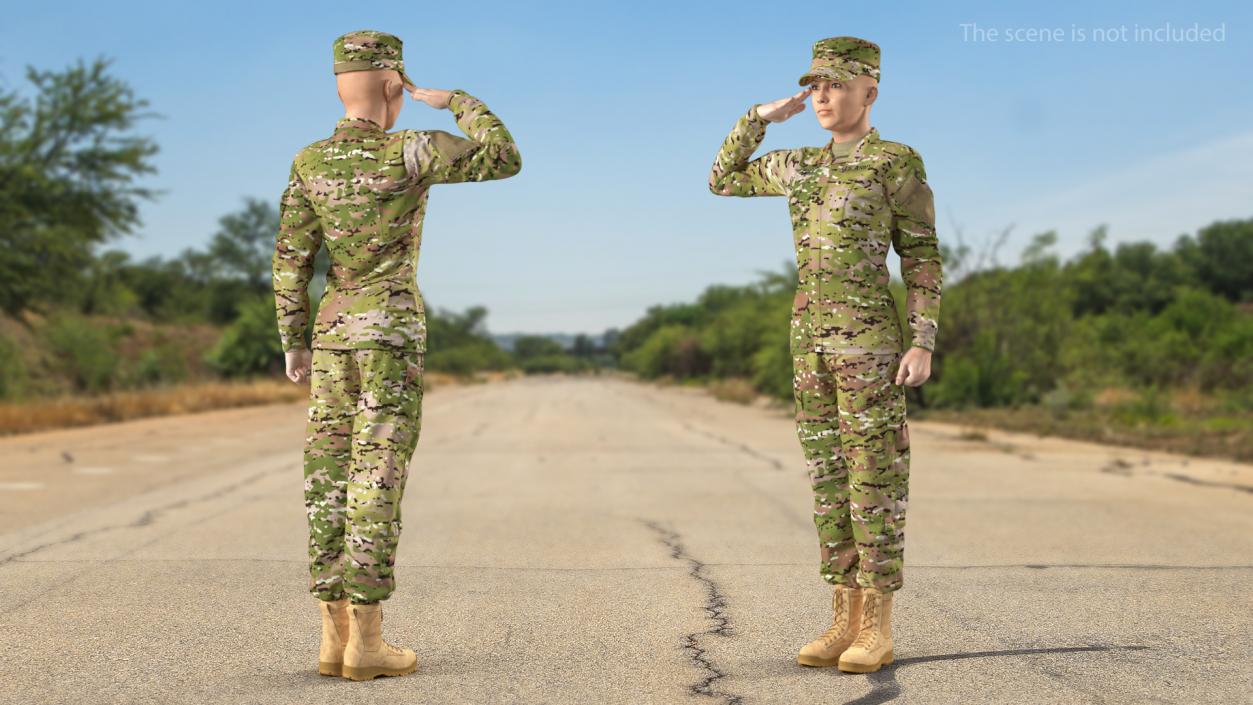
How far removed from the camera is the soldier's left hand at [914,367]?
13.4 feet

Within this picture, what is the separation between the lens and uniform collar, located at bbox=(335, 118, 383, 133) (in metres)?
4.19

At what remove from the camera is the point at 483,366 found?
12875cm

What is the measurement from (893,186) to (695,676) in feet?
6.06

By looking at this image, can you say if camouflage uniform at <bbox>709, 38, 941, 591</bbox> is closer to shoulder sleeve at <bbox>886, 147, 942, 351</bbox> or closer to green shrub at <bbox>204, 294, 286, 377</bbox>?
shoulder sleeve at <bbox>886, 147, 942, 351</bbox>

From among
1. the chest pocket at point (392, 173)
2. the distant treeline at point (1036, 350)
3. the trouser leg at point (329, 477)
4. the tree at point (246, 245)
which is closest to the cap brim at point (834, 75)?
the chest pocket at point (392, 173)

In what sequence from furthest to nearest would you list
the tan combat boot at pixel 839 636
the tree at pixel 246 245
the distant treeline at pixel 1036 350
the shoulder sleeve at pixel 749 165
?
the tree at pixel 246 245 < the distant treeline at pixel 1036 350 < the shoulder sleeve at pixel 749 165 < the tan combat boot at pixel 839 636

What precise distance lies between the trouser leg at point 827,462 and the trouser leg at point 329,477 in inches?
62.1

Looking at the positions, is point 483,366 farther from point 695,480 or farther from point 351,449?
point 351,449

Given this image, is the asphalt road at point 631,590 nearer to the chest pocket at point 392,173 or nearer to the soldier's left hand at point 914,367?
the soldier's left hand at point 914,367

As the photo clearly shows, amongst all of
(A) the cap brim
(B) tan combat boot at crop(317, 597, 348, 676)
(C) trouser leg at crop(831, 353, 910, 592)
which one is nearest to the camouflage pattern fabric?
(C) trouser leg at crop(831, 353, 910, 592)

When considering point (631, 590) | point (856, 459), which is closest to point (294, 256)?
point (856, 459)

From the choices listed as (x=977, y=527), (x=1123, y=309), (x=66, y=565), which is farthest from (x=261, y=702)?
(x=1123, y=309)

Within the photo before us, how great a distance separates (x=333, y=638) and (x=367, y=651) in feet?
0.53

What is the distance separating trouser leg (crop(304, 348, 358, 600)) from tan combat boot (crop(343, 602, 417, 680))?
5.1 inches
